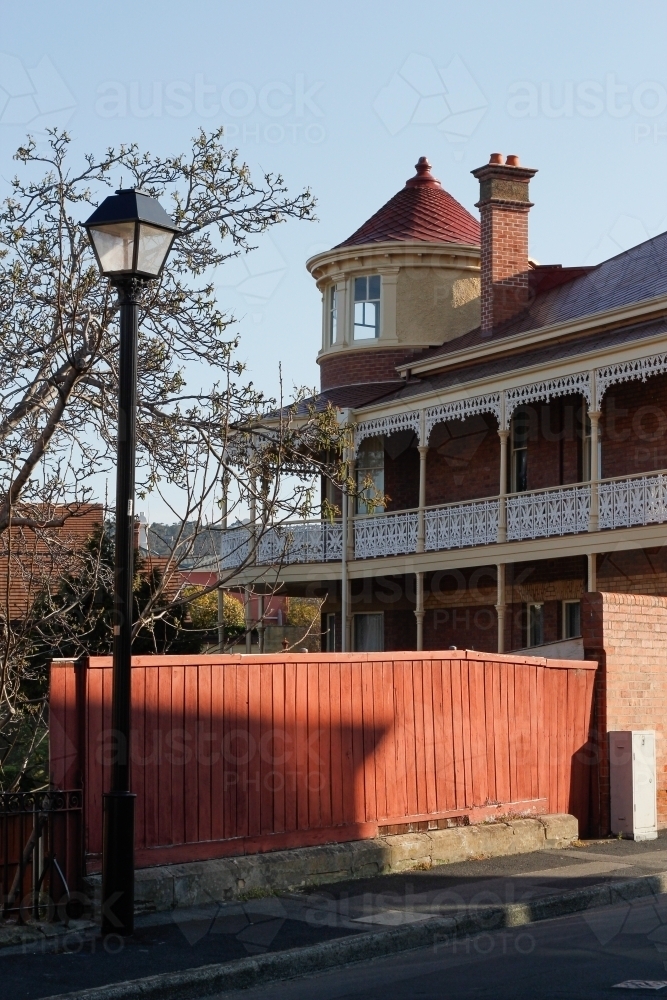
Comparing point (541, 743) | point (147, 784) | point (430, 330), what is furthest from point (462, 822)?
point (430, 330)

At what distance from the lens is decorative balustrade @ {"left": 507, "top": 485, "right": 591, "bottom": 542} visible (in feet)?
71.9

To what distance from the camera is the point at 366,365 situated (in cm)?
2814

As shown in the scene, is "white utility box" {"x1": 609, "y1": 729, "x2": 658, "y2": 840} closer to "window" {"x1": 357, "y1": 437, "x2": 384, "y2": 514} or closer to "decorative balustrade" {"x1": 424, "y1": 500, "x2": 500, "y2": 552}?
"decorative balustrade" {"x1": 424, "y1": 500, "x2": 500, "y2": 552}

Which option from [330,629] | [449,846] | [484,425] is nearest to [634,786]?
[449,846]

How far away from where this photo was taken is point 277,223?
11086 millimetres

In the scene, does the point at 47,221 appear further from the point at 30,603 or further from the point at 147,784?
the point at 147,784

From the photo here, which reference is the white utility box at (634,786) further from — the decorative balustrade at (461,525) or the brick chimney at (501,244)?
the brick chimney at (501,244)

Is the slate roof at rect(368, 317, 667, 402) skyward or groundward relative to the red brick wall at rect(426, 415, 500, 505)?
skyward

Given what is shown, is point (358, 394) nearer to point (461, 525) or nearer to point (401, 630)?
point (461, 525)

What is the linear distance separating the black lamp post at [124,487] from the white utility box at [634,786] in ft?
21.5

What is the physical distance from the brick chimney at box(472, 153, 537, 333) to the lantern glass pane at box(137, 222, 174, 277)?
1788cm

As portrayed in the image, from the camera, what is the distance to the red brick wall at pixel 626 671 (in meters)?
13.7

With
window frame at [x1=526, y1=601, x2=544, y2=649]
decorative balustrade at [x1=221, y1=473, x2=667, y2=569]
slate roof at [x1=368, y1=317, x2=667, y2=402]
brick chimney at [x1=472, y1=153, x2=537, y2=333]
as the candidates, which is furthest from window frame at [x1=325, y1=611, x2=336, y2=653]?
brick chimney at [x1=472, y1=153, x2=537, y2=333]

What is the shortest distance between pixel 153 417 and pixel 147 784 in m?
3.11
